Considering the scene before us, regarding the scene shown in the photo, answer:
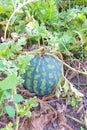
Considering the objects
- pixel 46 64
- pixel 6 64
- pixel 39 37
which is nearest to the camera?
pixel 6 64

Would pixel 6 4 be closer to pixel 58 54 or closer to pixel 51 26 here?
pixel 51 26

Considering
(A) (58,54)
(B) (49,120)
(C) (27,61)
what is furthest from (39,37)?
(B) (49,120)

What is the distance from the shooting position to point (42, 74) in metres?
2.17

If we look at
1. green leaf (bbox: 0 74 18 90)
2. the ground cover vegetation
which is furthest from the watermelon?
green leaf (bbox: 0 74 18 90)

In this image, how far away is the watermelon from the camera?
7.12 feet

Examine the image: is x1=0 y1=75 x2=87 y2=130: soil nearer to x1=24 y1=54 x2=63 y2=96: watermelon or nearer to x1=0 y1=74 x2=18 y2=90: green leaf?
x1=24 y1=54 x2=63 y2=96: watermelon

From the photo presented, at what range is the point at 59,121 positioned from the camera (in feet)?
7.16

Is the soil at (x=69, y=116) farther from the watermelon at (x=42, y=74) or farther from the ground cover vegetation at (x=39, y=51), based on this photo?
the watermelon at (x=42, y=74)

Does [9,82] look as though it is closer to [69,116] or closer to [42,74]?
[42,74]

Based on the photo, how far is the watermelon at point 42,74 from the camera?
7.12 feet

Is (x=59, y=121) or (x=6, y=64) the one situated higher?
(x=6, y=64)

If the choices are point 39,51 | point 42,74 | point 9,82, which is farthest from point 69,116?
point 9,82

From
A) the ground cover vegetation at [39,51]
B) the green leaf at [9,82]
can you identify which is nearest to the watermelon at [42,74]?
the ground cover vegetation at [39,51]

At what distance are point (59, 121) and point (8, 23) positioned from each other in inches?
27.9
